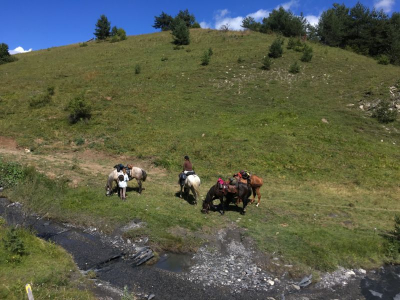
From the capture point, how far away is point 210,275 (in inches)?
375

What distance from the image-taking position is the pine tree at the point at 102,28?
210 feet

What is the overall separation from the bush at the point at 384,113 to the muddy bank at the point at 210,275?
68.1 feet

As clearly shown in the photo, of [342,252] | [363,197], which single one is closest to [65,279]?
[342,252]

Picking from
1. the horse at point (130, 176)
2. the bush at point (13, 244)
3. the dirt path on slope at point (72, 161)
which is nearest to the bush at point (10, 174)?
the dirt path on slope at point (72, 161)

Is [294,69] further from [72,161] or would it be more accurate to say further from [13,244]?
[13,244]

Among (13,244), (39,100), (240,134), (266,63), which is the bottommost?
Answer: (13,244)

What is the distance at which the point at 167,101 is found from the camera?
3152 centimetres

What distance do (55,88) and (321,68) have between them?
32275 millimetres

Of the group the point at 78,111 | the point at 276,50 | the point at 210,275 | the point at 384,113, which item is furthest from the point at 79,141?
the point at 276,50

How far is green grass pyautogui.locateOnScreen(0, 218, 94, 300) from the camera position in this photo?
7.42 m

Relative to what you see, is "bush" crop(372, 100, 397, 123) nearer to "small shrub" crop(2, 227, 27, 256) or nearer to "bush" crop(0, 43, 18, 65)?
"small shrub" crop(2, 227, 27, 256)

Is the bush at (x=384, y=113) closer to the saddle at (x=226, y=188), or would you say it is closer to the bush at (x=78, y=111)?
the saddle at (x=226, y=188)

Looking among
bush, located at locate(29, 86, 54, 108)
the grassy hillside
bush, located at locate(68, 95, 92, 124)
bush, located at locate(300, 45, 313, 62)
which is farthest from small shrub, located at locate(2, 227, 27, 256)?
bush, located at locate(300, 45, 313, 62)

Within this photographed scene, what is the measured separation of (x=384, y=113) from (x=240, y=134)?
45.0 feet
